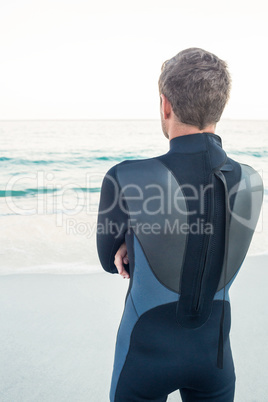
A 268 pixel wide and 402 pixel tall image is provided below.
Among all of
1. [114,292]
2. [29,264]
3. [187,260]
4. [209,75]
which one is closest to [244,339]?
[114,292]

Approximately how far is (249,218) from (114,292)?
2.38 meters

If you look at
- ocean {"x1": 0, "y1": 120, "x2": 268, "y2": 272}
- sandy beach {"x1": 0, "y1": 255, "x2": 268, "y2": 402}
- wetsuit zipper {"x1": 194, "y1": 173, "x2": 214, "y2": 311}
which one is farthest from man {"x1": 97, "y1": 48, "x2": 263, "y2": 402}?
ocean {"x1": 0, "y1": 120, "x2": 268, "y2": 272}

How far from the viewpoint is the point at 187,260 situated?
0.99 m

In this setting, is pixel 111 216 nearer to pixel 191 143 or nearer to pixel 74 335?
pixel 191 143

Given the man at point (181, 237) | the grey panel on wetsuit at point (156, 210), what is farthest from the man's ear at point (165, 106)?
the grey panel on wetsuit at point (156, 210)

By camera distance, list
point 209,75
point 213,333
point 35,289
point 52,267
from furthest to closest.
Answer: point 52,267, point 35,289, point 213,333, point 209,75

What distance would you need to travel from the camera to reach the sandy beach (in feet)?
6.88

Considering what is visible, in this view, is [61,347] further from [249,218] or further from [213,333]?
[249,218]

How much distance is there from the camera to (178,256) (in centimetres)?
98

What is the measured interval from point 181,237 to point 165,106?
13.4 inches

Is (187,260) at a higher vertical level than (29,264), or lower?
higher

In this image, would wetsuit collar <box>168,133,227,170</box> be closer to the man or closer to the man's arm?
the man

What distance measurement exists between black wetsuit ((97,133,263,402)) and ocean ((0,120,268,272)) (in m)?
3.25

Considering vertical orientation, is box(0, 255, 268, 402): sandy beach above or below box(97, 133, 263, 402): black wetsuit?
below
